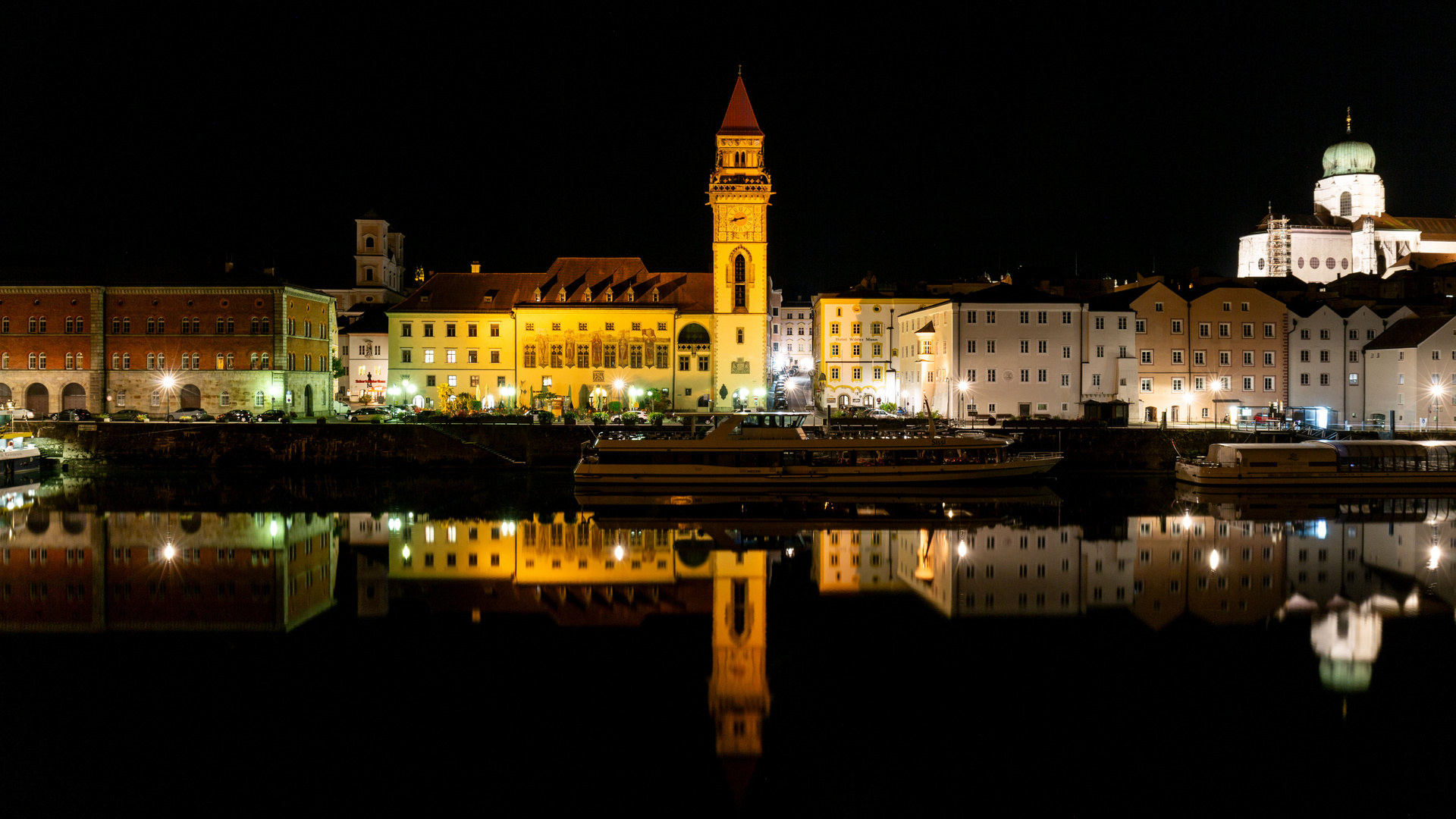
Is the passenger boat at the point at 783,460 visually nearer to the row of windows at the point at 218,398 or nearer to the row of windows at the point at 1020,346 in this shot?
the row of windows at the point at 1020,346

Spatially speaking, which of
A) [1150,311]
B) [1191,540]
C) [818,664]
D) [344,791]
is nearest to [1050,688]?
[818,664]

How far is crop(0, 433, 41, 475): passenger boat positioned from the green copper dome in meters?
125

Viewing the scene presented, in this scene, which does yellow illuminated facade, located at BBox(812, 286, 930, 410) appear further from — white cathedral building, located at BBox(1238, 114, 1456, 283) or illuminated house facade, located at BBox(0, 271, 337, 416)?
white cathedral building, located at BBox(1238, 114, 1456, 283)

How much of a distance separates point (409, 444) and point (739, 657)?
34.0 meters

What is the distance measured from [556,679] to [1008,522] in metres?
19.6

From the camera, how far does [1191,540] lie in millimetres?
27656

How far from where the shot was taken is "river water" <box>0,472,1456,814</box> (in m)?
11.7

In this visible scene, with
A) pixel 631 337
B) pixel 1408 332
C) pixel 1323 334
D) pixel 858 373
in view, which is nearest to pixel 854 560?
pixel 631 337

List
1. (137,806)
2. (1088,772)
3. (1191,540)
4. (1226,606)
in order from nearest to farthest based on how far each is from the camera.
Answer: (137,806) → (1088,772) → (1226,606) → (1191,540)

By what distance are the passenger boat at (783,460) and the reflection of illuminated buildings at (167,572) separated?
1202cm

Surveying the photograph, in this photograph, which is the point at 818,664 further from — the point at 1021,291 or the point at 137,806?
the point at 1021,291

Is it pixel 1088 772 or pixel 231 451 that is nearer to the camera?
pixel 1088 772

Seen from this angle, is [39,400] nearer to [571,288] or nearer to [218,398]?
[218,398]

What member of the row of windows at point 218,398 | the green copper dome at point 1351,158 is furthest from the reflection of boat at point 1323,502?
the green copper dome at point 1351,158
